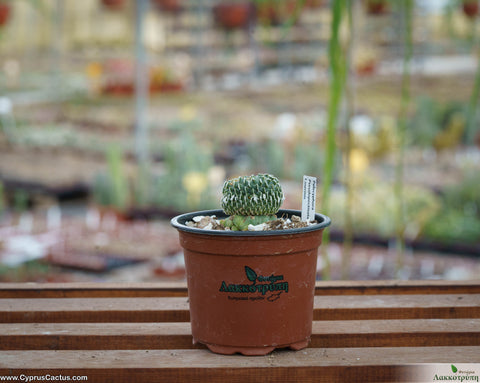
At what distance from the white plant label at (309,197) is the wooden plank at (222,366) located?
25 cm

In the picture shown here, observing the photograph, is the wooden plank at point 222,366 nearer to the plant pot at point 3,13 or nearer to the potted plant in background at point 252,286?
the potted plant in background at point 252,286

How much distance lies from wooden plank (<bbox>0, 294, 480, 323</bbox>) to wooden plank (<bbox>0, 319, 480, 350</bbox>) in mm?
73

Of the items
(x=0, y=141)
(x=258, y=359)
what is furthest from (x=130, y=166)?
(x=258, y=359)

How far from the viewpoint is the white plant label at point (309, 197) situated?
1191mm

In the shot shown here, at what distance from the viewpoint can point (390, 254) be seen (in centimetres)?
366

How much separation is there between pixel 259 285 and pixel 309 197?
194 mm

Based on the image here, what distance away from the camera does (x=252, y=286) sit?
3.60 feet

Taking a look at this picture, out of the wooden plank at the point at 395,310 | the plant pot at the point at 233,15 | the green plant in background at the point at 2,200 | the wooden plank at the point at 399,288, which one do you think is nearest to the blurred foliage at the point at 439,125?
the plant pot at the point at 233,15

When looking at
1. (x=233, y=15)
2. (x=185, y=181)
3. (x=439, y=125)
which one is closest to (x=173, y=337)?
(x=185, y=181)

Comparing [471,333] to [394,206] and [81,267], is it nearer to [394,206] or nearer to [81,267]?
[81,267]

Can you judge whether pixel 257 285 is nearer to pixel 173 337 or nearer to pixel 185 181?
pixel 173 337

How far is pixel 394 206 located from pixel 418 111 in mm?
3288

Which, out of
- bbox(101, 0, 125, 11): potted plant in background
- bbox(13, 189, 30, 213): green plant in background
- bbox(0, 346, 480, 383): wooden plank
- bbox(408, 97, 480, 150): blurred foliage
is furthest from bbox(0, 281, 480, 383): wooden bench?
bbox(101, 0, 125, 11): potted plant in background

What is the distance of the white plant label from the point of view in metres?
1.19
